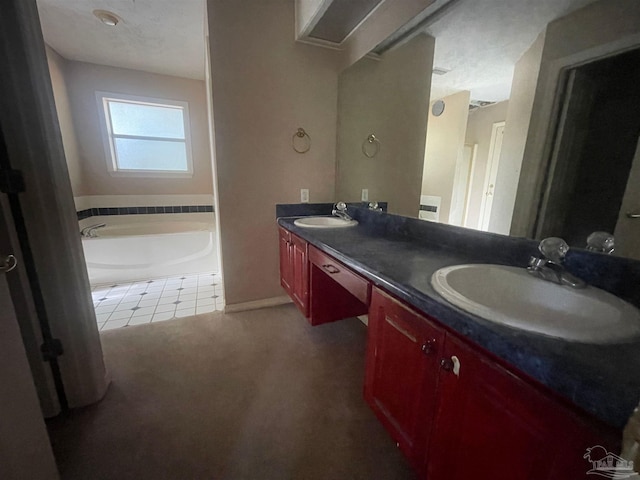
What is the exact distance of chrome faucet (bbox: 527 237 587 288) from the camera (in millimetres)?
712

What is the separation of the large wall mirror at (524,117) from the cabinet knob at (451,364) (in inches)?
22.7

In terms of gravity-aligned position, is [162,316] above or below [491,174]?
below

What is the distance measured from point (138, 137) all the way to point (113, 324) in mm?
2742

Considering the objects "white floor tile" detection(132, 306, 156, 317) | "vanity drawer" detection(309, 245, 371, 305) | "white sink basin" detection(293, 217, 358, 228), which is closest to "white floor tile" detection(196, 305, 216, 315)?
"white floor tile" detection(132, 306, 156, 317)

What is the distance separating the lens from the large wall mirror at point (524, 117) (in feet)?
2.34

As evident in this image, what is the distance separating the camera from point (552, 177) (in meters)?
0.86

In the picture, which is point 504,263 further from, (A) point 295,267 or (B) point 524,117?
(A) point 295,267

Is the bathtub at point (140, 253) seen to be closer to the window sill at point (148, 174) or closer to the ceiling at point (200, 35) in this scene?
the window sill at point (148, 174)

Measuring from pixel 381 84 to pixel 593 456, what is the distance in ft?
6.39

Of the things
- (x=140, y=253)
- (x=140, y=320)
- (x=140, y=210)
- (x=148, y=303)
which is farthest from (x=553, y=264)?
(x=140, y=210)

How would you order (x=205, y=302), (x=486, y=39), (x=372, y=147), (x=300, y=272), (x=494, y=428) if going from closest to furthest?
(x=494, y=428)
(x=486, y=39)
(x=300, y=272)
(x=372, y=147)
(x=205, y=302)

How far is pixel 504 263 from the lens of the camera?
0.96m

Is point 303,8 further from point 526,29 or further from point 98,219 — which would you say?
point 98,219

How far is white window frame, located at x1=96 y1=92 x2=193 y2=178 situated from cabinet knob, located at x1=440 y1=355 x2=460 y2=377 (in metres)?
4.07
